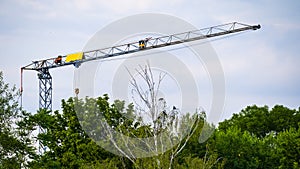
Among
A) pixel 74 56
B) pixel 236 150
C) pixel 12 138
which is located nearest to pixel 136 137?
pixel 12 138

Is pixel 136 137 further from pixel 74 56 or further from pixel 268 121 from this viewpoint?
pixel 268 121

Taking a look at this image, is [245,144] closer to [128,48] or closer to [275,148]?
[275,148]

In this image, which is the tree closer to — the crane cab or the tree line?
the tree line

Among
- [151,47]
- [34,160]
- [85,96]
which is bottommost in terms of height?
[34,160]

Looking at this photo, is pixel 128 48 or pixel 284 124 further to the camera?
pixel 284 124

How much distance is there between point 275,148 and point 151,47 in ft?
32.8

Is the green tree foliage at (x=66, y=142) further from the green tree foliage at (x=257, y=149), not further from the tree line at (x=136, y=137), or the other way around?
the green tree foliage at (x=257, y=149)

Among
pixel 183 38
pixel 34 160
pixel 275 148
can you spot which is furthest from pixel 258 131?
pixel 34 160

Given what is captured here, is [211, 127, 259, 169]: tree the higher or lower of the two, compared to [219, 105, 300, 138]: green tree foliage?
lower

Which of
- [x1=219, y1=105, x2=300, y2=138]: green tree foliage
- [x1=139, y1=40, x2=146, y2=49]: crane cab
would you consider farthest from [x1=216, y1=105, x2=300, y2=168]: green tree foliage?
[x1=139, y1=40, x2=146, y2=49]: crane cab

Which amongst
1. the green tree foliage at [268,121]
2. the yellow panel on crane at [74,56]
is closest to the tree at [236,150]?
the green tree foliage at [268,121]

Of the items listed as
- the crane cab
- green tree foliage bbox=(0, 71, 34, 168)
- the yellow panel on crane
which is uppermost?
the yellow panel on crane

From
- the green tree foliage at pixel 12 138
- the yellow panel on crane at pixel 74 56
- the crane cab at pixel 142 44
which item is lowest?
the green tree foliage at pixel 12 138

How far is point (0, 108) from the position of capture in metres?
28.0
